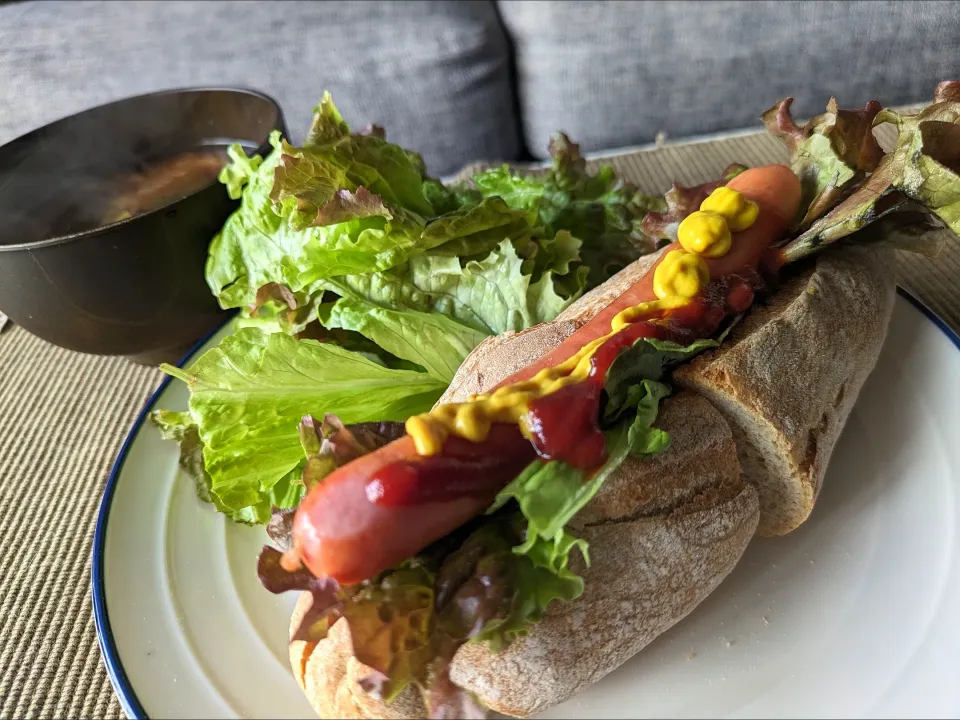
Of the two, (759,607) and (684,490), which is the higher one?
(684,490)

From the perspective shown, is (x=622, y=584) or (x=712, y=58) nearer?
(x=622, y=584)

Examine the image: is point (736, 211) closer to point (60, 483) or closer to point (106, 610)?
point (106, 610)

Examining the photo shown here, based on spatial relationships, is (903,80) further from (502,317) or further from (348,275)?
(348,275)

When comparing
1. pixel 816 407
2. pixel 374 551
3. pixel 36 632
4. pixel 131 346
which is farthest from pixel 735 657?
pixel 131 346

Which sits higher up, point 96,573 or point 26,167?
point 26,167

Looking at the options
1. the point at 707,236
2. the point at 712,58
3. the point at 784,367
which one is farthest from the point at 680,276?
the point at 712,58

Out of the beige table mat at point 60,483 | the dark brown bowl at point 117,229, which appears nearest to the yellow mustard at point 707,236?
the beige table mat at point 60,483
